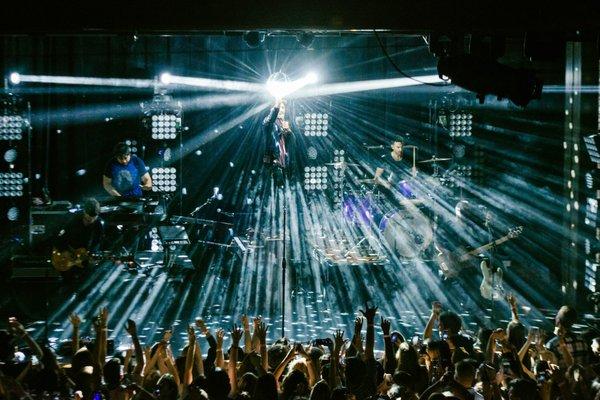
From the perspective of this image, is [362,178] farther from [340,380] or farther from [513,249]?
[340,380]

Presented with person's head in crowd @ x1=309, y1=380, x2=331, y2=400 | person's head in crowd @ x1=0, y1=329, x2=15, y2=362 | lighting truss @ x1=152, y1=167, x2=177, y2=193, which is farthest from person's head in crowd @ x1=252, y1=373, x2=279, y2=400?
lighting truss @ x1=152, y1=167, x2=177, y2=193

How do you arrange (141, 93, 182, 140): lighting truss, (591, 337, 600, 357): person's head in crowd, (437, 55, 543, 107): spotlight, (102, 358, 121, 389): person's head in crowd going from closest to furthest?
(102, 358, 121, 389): person's head in crowd → (591, 337, 600, 357): person's head in crowd → (437, 55, 543, 107): spotlight → (141, 93, 182, 140): lighting truss

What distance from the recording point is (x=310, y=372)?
407cm

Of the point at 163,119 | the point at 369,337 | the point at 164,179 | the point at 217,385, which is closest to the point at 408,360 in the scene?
the point at 369,337

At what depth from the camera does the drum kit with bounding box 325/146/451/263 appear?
11.0 meters

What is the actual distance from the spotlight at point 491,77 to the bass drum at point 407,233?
5.20 metres

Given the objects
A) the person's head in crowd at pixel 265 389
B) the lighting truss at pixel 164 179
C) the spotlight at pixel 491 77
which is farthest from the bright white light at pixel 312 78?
the person's head in crowd at pixel 265 389

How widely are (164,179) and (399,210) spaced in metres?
3.96

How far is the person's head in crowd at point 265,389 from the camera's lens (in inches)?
134

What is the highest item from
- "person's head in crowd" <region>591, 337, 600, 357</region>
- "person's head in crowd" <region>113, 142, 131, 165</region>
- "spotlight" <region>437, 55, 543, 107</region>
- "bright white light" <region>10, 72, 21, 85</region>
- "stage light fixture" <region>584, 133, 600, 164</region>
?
"bright white light" <region>10, 72, 21, 85</region>

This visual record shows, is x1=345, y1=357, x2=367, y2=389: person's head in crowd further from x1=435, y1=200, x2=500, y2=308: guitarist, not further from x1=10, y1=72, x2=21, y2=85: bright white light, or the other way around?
x1=10, y1=72, x2=21, y2=85: bright white light

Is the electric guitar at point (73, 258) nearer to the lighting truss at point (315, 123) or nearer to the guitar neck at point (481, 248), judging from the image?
the lighting truss at point (315, 123)

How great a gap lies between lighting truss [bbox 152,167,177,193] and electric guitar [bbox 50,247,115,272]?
1708 mm

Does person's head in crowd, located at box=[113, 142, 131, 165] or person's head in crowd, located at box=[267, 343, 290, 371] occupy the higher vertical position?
person's head in crowd, located at box=[113, 142, 131, 165]
